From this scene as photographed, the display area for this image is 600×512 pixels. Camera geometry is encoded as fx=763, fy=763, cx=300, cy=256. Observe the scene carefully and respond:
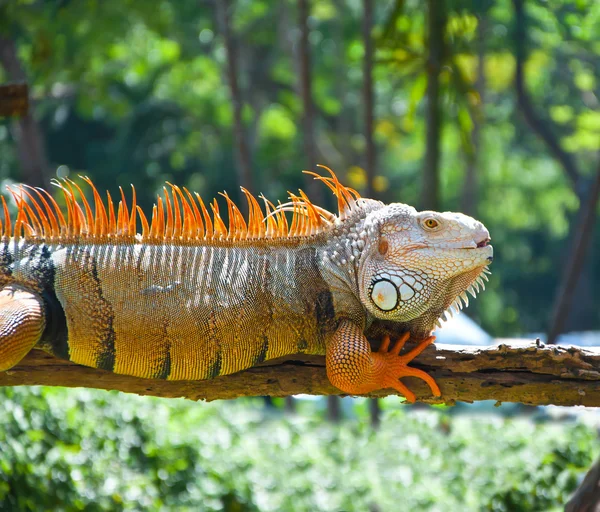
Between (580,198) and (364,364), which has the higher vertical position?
(364,364)

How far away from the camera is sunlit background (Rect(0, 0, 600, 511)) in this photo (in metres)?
7.00

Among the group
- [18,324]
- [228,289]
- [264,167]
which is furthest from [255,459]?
[264,167]

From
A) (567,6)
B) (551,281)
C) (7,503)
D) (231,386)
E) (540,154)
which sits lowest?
(551,281)

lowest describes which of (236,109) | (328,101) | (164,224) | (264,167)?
(264,167)

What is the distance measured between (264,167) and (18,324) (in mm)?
18514

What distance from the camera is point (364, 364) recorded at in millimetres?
4070

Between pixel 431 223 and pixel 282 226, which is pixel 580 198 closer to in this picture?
pixel 431 223

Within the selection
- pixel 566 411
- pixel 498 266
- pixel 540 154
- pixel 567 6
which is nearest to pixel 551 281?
pixel 498 266

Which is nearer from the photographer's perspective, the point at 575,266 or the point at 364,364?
the point at 364,364

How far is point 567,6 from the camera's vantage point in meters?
8.64

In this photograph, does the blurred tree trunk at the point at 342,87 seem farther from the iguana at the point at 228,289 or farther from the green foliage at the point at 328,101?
the iguana at the point at 228,289

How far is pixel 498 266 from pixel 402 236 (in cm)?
2714

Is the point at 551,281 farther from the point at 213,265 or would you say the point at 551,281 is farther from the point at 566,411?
the point at 213,265

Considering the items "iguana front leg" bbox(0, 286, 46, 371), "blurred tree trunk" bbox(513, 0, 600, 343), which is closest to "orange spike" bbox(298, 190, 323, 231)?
"iguana front leg" bbox(0, 286, 46, 371)
